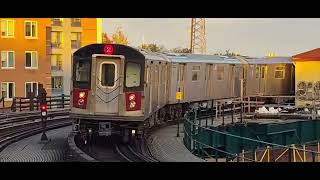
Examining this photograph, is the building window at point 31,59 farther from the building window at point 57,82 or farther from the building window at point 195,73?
the building window at point 195,73

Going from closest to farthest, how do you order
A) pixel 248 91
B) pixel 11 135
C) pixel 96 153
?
1. pixel 96 153
2. pixel 11 135
3. pixel 248 91

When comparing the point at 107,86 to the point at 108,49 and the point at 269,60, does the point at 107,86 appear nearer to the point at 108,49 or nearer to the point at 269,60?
the point at 108,49

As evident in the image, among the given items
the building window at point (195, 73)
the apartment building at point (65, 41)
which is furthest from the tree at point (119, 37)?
the building window at point (195, 73)

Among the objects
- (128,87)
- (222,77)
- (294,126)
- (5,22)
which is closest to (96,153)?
(128,87)

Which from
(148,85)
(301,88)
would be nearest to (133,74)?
(148,85)

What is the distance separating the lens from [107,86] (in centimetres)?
1438

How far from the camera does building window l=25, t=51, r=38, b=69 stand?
40.3m

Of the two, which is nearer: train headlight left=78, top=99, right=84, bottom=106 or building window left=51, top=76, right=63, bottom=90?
train headlight left=78, top=99, right=84, bottom=106

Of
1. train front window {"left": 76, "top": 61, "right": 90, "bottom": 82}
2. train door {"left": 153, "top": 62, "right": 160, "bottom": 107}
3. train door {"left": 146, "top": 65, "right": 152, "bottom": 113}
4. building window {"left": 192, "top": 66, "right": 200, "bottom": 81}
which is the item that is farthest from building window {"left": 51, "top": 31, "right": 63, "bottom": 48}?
train front window {"left": 76, "top": 61, "right": 90, "bottom": 82}

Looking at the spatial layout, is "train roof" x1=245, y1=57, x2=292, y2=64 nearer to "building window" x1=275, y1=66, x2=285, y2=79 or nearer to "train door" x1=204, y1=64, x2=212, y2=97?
"building window" x1=275, y1=66, x2=285, y2=79

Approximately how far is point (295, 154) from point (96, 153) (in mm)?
8805

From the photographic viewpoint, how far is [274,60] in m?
30.8
